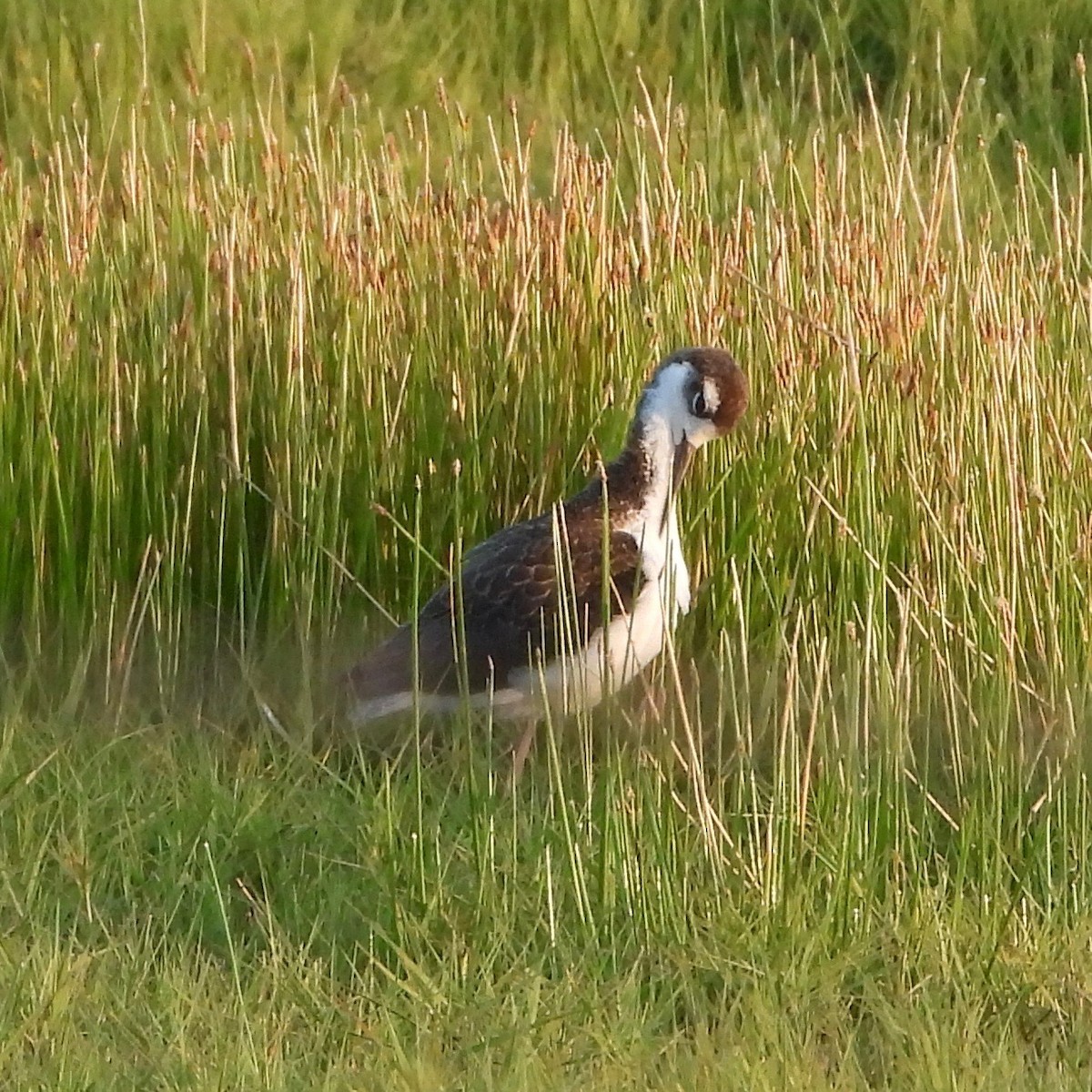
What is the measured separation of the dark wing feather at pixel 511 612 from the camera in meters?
3.72

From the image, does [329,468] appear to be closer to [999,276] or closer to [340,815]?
[340,815]

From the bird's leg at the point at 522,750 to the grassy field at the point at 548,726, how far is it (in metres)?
0.08

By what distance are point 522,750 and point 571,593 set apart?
0.30 m

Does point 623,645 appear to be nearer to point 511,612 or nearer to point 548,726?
point 511,612

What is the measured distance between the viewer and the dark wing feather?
12.2 feet

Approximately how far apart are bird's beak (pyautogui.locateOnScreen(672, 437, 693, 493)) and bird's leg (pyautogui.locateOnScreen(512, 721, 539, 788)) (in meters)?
0.56

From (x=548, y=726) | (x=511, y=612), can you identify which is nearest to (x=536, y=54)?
(x=511, y=612)

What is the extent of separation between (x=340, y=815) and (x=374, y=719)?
392 millimetres

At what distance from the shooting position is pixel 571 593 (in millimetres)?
3693

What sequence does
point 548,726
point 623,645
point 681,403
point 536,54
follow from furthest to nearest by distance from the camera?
1. point 536,54
2. point 681,403
3. point 623,645
4. point 548,726

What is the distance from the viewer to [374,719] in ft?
12.6

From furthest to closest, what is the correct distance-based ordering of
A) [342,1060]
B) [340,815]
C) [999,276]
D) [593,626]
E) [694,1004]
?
[999,276] < [593,626] < [340,815] < [694,1004] < [342,1060]

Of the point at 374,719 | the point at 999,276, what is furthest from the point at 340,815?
the point at 999,276

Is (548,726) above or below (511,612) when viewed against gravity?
above
